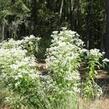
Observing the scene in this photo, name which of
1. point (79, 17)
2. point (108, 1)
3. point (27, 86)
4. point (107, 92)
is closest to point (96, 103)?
point (27, 86)

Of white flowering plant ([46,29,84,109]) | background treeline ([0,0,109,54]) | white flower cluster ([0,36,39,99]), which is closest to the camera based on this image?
white flower cluster ([0,36,39,99])

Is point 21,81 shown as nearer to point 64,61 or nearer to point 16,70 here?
point 16,70

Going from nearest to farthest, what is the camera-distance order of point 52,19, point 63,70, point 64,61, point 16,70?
point 16,70, point 64,61, point 63,70, point 52,19

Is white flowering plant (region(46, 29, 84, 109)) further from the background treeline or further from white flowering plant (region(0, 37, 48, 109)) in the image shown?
the background treeline

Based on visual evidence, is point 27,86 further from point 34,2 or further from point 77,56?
point 34,2

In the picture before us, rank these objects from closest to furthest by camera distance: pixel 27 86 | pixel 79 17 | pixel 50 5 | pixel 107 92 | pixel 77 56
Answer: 1. pixel 27 86
2. pixel 77 56
3. pixel 107 92
4. pixel 79 17
5. pixel 50 5

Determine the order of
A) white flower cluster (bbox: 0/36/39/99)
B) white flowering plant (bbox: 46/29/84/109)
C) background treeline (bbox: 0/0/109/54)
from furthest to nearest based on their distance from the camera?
1. background treeline (bbox: 0/0/109/54)
2. white flowering plant (bbox: 46/29/84/109)
3. white flower cluster (bbox: 0/36/39/99)

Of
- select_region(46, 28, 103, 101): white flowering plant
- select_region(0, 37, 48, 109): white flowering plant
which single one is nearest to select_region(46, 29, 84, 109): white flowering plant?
select_region(46, 28, 103, 101): white flowering plant

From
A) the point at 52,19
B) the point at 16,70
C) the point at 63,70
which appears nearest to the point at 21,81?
the point at 16,70

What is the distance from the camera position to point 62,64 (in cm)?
744

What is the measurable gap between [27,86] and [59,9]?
37922mm

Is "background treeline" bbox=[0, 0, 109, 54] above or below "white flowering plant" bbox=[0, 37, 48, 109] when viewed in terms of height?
below

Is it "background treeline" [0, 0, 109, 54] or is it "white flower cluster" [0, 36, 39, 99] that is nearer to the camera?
"white flower cluster" [0, 36, 39, 99]

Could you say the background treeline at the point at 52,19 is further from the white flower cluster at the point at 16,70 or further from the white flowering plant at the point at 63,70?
the white flower cluster at the point at 16,70
